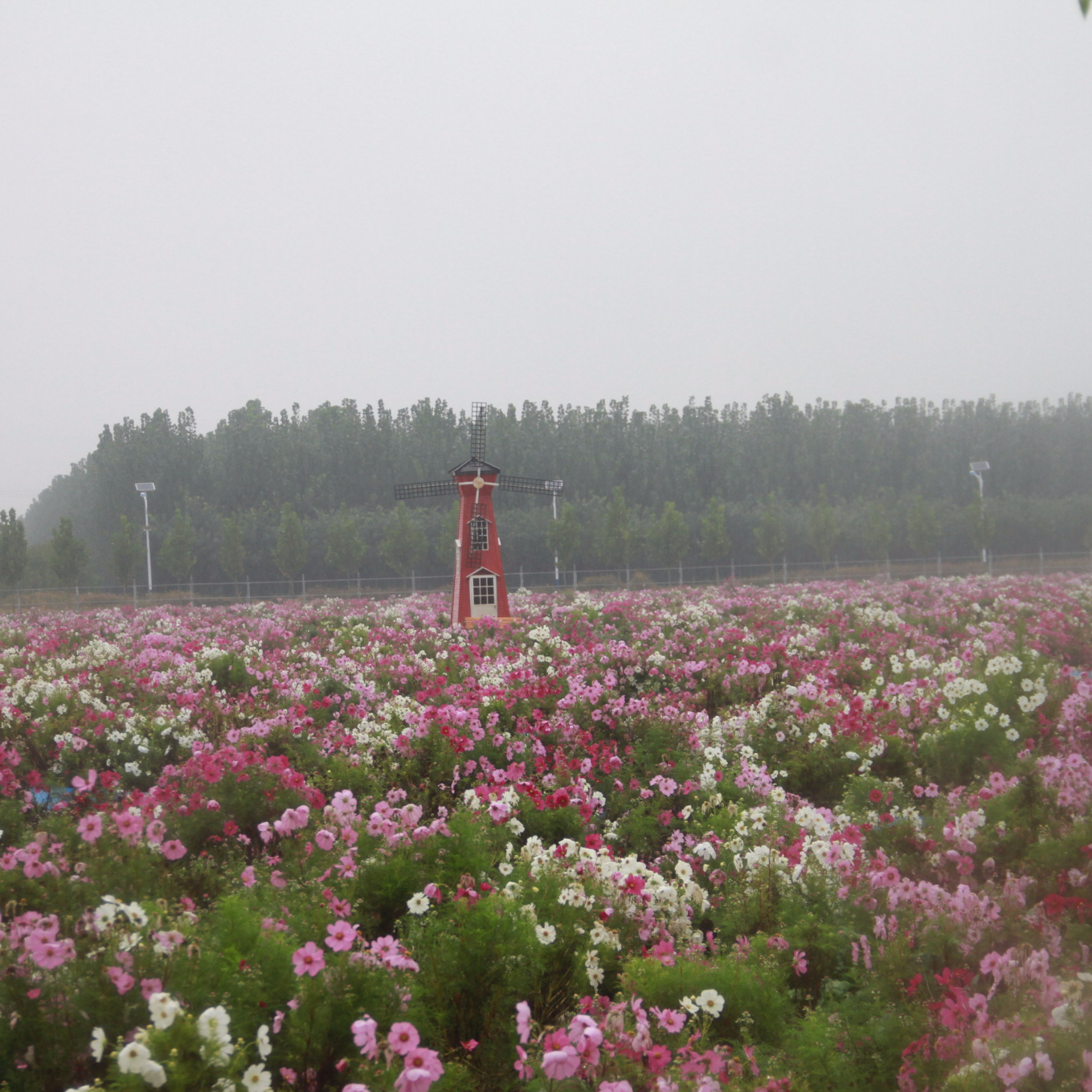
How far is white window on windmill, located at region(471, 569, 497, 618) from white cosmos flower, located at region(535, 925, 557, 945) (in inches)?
772

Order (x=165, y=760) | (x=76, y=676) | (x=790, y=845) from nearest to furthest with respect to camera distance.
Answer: (x=790, y=845) < (x=165, y=760) < (x=76, y=676)

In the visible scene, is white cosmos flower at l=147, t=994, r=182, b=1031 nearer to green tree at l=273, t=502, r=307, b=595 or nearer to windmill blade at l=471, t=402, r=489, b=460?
windmill blade at l=471, t=402, r=489, b=460

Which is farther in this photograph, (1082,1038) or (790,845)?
(790,845)

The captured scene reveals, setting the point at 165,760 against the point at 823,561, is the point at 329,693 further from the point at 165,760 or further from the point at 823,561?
the point at 823,561

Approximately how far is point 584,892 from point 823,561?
6224 centimetres

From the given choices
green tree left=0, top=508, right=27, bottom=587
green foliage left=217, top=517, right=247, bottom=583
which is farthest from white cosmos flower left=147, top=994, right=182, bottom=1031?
green foliage left=217, top=517, right=247, bottom=583

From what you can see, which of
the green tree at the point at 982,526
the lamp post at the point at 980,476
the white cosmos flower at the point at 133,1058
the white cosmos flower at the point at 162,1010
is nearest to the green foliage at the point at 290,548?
the lamp post at the point at 980,476

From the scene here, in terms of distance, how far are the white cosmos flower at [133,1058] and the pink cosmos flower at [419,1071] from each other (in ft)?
2.37

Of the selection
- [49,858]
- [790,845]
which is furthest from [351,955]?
[790,845]

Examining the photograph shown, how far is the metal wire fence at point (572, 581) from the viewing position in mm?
44188

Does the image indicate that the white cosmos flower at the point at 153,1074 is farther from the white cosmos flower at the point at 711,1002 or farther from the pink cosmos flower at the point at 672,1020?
the white cosmos flower at the point at 711,1002

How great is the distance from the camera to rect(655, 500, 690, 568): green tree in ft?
204

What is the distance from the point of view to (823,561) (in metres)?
63.4

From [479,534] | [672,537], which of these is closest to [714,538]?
[672,537]
